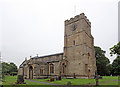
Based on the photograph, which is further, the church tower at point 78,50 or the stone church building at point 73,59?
the stone church building at point 73,59

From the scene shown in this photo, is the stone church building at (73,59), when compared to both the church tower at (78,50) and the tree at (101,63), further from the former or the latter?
the tree at (101,63)

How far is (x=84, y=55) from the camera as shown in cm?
3388

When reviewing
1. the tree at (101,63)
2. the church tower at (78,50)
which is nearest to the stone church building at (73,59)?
the church tower at (78,50)

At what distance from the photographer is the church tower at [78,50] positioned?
3410 centimetres

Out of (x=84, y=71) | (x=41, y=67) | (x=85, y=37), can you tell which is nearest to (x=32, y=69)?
(x=41, y=67)

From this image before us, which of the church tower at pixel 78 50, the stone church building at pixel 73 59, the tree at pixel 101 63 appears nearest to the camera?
the church tower at pixel 78 50

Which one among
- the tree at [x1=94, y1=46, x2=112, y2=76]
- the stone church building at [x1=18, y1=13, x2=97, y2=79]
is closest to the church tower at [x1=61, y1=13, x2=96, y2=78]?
the stone church building at [x1=18, y1=13, x2=97, y2=79]

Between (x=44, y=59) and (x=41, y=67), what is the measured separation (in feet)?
22.1

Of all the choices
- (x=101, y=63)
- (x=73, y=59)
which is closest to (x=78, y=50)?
(x=73, y=59)

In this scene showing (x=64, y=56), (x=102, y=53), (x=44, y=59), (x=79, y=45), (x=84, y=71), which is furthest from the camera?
(x=102, y=53)

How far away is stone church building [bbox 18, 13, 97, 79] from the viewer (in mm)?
34431

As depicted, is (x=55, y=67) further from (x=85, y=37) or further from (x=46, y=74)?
(x=85, y=37)

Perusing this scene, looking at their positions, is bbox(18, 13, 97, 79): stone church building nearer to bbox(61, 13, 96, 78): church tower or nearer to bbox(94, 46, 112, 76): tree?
bbox(61, 13, 96, 78): church tower

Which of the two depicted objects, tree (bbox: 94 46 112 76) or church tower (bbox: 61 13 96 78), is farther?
tree (bbox: 94 46 112 76)
